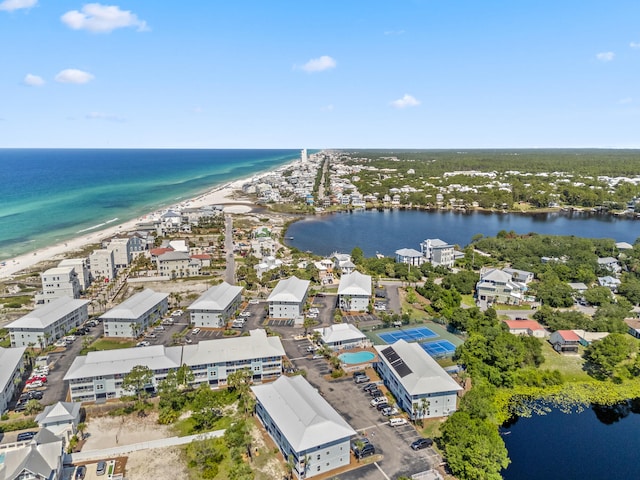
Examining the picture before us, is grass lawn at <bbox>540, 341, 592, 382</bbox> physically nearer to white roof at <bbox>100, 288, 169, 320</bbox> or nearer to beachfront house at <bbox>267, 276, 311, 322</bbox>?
beachfront house at <bbox>267, 276, 311, 322</bbox>

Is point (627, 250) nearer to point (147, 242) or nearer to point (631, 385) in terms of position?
point (631, 385)

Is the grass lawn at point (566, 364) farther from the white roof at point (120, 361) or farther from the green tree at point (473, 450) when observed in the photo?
the white roof at point (120, 361)

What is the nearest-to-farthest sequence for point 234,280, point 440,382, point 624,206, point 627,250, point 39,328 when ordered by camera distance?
1. point 440,382
2. point 39,328
3. point 234,280
4. point 627,250
5. point 624,206

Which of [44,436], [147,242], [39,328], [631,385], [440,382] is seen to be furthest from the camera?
[147,242]

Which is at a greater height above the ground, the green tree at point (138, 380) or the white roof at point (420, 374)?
the white roof at point (420, 374)

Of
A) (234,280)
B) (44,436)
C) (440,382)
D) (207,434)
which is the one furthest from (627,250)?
(44,436)

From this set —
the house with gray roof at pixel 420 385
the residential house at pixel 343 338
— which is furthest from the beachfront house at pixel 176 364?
the house with gray roof at pixel 420 385

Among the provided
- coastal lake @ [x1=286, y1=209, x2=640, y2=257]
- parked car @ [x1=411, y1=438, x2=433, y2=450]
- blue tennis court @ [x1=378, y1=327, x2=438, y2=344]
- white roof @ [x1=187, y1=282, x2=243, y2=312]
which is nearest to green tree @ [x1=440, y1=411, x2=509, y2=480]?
parked car @ [x1=411, y1=438, x2=433, y2=450]
